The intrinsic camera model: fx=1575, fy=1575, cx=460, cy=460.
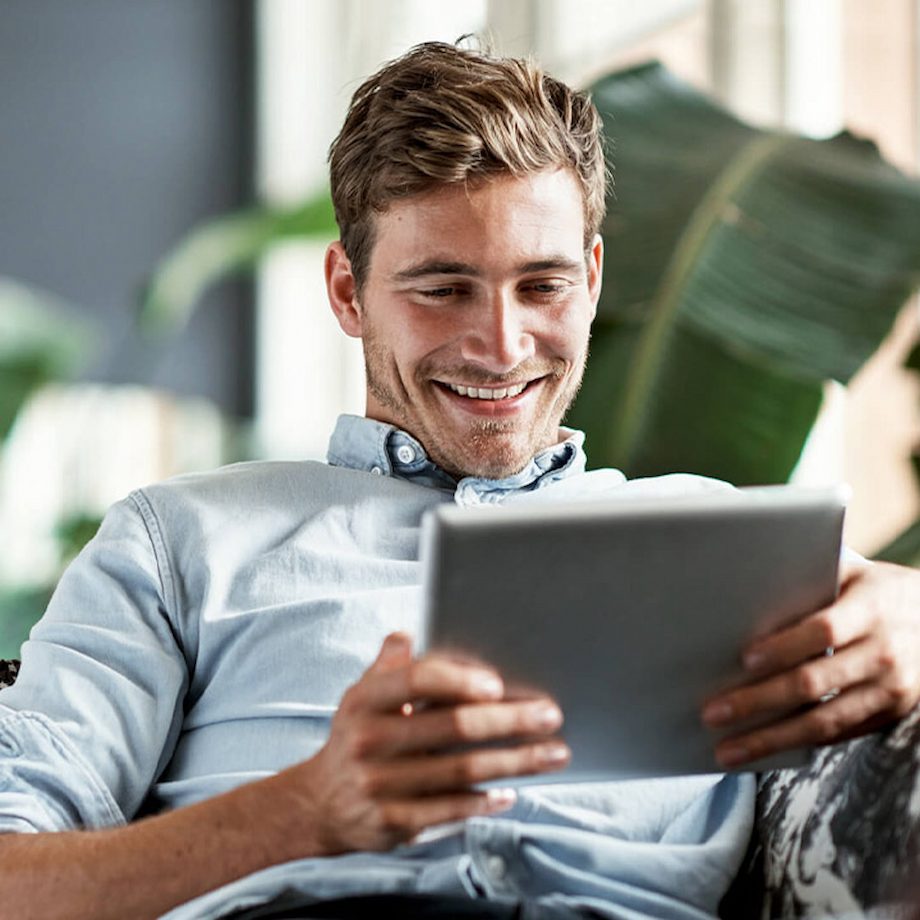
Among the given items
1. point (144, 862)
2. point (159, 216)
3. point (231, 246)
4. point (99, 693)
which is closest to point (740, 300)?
point (99, 693)

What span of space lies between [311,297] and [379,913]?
3.45 metres

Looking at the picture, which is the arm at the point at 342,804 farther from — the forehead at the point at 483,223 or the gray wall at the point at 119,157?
the gray wall at the point at 119,157

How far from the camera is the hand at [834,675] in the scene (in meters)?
1.03

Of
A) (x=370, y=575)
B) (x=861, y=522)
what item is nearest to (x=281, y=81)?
(x=861, y=522)

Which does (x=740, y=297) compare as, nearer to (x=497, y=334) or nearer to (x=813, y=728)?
(x=497, y=334)

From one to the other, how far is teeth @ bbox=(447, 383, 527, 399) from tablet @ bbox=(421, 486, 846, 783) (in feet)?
1.43

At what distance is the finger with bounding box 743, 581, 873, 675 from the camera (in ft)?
3.35

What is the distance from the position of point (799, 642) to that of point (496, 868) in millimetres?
276

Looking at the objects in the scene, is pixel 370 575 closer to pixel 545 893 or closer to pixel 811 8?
pixel 545 893

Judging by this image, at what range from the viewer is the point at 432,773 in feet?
3.13

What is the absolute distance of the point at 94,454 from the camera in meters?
4.23

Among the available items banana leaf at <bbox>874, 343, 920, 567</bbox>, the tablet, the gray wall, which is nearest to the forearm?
the tablet

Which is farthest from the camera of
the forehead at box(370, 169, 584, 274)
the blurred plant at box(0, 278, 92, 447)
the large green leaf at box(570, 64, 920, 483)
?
the blurred plant at box(0, 278, 92, 447)

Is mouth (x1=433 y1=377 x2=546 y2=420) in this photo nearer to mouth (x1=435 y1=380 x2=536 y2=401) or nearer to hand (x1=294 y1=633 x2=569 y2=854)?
mouth (x1=435 y1=380 x2=536 y2=401)
